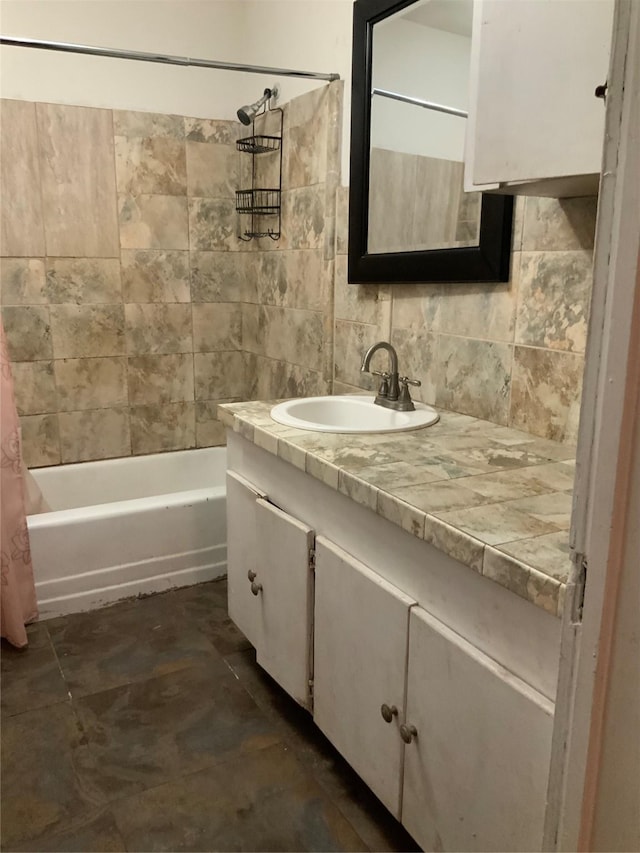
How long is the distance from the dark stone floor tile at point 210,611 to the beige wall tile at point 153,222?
150cm

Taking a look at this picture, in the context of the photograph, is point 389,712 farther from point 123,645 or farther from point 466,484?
point 123,645

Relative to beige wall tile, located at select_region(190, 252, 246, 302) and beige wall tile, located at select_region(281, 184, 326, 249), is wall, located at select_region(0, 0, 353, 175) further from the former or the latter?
beige wall tile, located at select_region(190, 252, 246, 302)

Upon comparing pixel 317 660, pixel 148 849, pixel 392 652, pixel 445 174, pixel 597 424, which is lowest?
pixel 148 849

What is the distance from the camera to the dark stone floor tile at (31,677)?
193 centimetres

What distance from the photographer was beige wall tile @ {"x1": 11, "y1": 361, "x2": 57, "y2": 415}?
2.89 meters

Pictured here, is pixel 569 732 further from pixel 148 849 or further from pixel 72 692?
pixel 72 692

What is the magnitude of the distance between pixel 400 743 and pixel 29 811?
2.88 ft

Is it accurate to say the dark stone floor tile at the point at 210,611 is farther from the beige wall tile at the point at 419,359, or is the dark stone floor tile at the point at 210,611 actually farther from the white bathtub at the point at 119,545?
the beige wall tile at the point at 419,359

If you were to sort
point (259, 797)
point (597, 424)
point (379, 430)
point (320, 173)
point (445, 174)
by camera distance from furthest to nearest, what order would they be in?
point (320, 173) → point (445, 174) → point (379, 430) → point (259, 797) → point (597, 424)

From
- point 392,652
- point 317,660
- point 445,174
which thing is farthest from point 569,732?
point 445,174

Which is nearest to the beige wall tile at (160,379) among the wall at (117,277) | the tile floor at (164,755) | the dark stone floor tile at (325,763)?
the wall at (117,277)

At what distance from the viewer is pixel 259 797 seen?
5.26 ft

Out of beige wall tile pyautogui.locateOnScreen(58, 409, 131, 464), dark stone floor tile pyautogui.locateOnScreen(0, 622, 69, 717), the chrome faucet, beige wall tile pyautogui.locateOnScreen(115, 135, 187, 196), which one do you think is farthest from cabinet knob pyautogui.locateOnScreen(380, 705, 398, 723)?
beige wall tile pyautogui.locateOnScreen(115, 135, 187, 196)

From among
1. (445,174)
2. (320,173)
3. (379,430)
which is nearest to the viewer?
(379,430)
